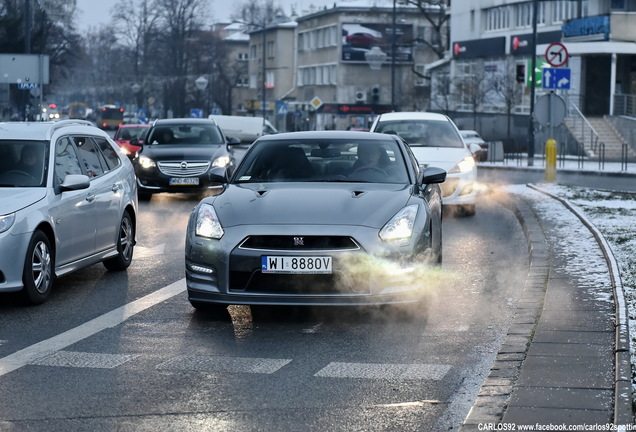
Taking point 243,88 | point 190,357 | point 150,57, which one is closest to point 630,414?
point 190,357

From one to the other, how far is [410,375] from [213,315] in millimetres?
2584

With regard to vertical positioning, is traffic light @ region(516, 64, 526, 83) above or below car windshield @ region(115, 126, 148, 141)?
above

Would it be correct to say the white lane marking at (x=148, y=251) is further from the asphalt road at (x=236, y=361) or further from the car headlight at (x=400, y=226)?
the car headlight at (x=400, y=226)

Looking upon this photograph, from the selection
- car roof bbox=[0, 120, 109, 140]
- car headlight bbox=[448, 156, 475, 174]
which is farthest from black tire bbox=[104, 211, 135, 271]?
car headlight bbox=[448, 156, 475, 174]

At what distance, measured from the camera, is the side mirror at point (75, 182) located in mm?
10312

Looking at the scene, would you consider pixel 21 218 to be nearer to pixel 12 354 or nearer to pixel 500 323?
pixel 12 354

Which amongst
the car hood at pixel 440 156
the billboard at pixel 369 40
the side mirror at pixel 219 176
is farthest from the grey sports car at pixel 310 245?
the billboard at pixel 369 40

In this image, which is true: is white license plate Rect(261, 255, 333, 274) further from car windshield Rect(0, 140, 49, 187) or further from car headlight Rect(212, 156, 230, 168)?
car headlight Rect(212, 156, 230, 168)

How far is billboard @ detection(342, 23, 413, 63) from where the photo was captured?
325ft

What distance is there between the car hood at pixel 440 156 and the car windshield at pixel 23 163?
9386 millimetres

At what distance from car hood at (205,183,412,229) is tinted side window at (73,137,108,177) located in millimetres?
2056

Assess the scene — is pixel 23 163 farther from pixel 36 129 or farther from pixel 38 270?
pixel 38 270

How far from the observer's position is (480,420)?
566 centimetres

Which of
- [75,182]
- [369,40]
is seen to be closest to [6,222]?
[75,182]
